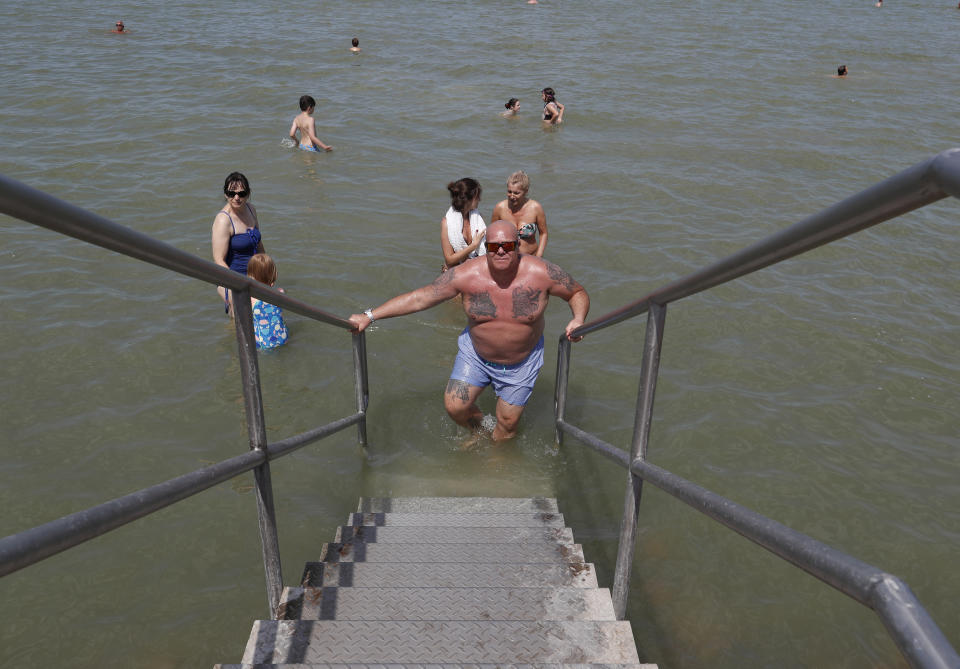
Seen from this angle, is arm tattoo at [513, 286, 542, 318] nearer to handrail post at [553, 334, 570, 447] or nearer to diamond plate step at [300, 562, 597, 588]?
handrail post at [553, 334, 570, 447]

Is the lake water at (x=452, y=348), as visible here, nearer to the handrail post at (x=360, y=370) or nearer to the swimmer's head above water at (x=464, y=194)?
the handrail post at (x=360, y=370)

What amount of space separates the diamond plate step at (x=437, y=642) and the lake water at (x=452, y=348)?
1.52 m

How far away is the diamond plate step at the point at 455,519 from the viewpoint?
13.6 ft

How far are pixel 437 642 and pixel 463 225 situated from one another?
508 cm

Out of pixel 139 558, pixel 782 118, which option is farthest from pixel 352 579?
pixel 782 118

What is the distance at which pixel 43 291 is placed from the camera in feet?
25.3

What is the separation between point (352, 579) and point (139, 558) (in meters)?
1.94

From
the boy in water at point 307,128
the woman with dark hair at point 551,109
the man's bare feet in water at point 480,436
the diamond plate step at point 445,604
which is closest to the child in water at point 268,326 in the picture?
the man's bare feet in water at point 480,436

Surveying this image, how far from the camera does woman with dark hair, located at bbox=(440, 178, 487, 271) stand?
6988mm

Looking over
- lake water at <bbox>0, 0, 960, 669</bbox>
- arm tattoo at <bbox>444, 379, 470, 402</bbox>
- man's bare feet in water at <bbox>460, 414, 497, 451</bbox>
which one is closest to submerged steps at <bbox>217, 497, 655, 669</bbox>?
lake water at <bbox>0, 0, 960, 669</bbox>

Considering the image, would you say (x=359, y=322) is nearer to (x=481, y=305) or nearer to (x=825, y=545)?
(x=481, y=305)

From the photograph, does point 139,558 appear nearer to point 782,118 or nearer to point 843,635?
point 843,635

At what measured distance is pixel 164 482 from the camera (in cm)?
187

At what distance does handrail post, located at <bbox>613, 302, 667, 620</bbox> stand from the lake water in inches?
50.1
